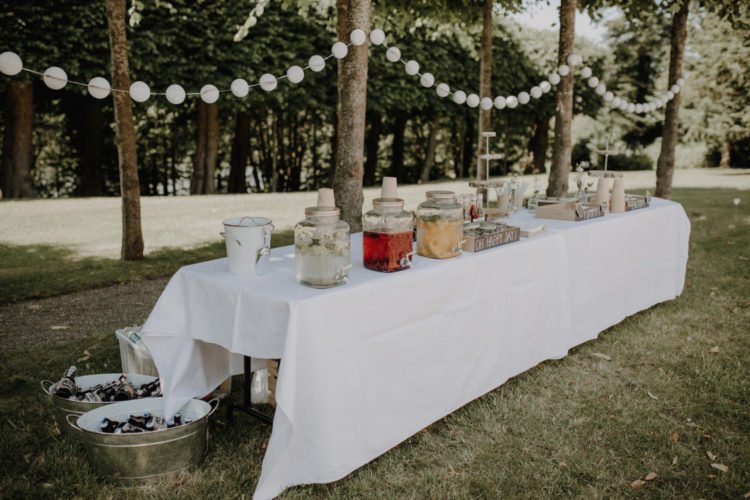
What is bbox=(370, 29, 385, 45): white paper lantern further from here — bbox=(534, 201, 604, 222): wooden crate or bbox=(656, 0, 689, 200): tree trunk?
bbox=(656, 0, 689, 200): tree trunk

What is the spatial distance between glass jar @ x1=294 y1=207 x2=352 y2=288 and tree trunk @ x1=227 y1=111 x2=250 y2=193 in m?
13.5

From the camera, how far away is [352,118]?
16.1 feet

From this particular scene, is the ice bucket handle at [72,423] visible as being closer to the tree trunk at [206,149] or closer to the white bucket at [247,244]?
the white bucket at [247,244]

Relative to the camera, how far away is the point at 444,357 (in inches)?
123

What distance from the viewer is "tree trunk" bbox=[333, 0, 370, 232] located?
474 centimetres

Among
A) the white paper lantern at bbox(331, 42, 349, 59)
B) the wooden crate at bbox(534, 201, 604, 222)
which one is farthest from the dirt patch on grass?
the wooden crate at bbox(534, 201, 604, 222)

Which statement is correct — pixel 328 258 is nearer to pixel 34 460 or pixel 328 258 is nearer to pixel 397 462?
pixel 397 462

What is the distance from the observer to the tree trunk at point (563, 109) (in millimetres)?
6652

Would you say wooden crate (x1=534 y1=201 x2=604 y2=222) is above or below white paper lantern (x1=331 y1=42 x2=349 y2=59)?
below

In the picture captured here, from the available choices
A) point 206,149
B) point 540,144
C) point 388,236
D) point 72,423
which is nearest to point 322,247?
point 388,236

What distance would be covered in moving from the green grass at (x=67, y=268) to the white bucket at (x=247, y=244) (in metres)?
3.81

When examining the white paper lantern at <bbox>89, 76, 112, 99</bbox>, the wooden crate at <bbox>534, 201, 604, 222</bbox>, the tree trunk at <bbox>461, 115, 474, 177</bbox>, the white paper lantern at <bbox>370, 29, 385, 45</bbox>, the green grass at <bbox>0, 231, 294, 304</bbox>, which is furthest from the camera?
the tree trunk at <bbox>461, 115, 474, 177</bbox>

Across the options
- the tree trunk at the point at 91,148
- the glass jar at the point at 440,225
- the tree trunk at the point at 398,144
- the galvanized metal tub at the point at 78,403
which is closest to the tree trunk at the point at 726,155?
the tree trunk at the point at 398,144

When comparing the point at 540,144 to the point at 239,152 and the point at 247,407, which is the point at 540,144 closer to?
the point at 239,152
